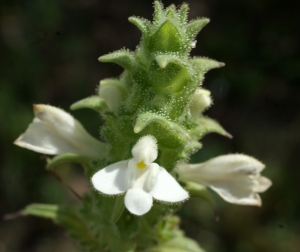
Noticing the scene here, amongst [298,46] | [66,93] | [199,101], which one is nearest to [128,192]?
[199,101]

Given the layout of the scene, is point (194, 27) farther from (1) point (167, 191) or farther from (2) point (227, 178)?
(2) point (227, 178)

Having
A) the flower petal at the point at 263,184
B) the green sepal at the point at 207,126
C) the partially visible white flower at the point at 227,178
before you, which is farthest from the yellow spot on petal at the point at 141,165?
the flower petal at the point at 263,184

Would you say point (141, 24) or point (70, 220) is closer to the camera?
point (141, 24)

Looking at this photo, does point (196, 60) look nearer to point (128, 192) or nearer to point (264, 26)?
point (128, 192)

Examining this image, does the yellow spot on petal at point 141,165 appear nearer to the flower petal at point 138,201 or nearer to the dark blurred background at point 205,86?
the flower petal at point 138,201

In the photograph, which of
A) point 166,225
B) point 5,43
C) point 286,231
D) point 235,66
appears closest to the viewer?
point 166,225

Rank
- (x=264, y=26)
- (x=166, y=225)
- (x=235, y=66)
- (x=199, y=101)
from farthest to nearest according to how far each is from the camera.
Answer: (x=264, y=26) → (x=235, y=66) → (x=166, y=225) → (x=199, y=101)

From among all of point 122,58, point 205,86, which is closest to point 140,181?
point 122,58
